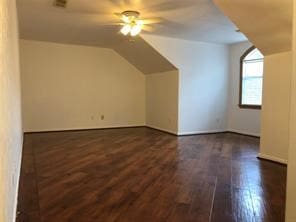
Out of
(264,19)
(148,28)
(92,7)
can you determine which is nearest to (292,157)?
(264,19)

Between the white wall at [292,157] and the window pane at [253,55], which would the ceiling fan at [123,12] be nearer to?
the white wall at [292,157]

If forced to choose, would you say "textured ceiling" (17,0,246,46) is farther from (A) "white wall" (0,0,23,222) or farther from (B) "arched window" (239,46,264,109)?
(A) "white wall" (0,0,23,222)

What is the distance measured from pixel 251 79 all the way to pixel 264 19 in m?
3.47

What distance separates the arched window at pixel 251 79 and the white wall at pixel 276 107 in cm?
232

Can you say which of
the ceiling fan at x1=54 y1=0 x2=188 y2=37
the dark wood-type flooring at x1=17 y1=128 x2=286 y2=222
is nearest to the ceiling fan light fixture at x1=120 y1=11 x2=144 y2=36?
the ceiling fan at x1=54 y1=0 x2=188 y2=37

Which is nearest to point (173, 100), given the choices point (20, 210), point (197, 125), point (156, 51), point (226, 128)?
point (197, 125)

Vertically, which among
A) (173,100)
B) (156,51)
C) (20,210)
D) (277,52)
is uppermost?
(156,51)

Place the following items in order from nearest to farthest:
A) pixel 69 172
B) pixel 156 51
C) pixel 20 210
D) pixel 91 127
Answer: pixel 20 210 → pixel 69 172 → pixel 156 51 → pixel 91 127

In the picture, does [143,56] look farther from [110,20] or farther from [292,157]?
[292,157]

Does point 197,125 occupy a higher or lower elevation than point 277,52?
lower

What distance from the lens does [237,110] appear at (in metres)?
6.84

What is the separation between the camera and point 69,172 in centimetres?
338

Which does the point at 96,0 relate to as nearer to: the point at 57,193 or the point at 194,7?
A: the point at 194,7

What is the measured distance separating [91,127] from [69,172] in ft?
13.5
